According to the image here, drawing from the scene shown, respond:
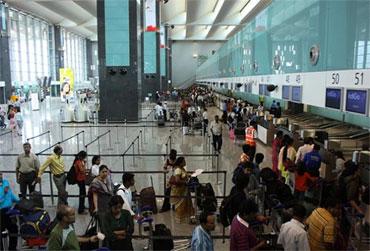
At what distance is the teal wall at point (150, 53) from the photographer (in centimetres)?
4303

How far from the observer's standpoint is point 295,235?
443cm

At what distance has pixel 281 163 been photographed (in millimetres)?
8859

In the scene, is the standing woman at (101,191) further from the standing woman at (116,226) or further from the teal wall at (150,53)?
the teal wall at (150,53)

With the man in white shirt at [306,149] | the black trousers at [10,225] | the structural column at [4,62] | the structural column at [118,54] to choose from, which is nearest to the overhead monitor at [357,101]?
the man in white shirt at [306,149]

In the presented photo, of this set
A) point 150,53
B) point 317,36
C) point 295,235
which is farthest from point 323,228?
point 150,53

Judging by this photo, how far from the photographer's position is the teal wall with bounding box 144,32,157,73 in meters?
43.0

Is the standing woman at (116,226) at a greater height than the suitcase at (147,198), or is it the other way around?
the standing woman at (116,226)

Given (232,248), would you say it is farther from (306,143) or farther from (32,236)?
(306,143)

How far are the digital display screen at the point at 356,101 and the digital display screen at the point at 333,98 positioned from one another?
33 cm

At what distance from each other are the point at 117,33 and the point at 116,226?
2009 cm

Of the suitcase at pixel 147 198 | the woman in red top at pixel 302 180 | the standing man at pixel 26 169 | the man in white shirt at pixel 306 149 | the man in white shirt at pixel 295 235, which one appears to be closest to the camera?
the man in white shirt at pixel 295 235

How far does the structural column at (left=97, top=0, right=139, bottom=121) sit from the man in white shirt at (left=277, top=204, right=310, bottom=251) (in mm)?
19501

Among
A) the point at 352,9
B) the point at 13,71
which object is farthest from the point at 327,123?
the point at 13,71

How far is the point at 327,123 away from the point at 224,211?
6187mm
